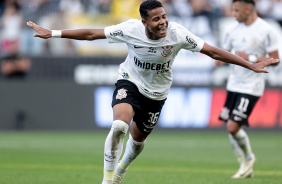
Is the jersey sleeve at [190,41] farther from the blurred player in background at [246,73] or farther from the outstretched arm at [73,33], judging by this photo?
the blurred player in background at [246,73]

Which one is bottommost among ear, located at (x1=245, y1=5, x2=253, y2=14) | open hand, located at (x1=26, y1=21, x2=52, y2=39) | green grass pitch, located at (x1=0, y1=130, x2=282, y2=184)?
green grass pitch, located at (x1=0, y1=130, x2=282, y2=184)

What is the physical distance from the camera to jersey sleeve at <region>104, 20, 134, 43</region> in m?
7.96

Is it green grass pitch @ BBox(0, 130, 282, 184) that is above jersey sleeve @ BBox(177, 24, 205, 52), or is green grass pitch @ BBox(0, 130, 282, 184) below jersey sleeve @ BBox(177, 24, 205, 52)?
below

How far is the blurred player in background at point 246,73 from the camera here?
1055 centimetres

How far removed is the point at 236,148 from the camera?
10977 millimetres

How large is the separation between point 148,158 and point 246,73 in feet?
11.9

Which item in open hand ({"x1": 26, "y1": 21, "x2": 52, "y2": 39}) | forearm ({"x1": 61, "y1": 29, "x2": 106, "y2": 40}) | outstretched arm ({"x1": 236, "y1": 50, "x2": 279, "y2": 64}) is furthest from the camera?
outstretched arm ({"x1": 236, "y1": 50, "x2": 279, "y2": 64})

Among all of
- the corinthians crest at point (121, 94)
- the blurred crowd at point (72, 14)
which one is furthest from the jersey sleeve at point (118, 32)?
the blurred crowd at point (72, 14)

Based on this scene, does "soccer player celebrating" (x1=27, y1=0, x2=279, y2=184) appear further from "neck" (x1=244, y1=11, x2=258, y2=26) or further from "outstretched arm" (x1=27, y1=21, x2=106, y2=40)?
"neck" (x1=244, y1=11, x2=258, y2=26)

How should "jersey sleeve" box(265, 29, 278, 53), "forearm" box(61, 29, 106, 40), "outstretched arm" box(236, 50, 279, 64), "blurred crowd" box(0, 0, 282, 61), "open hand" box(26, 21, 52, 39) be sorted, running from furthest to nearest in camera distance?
1. "blurred crowd" box(0, 0, 282, 61)
2. "jersey sleeve" box(265, 29, 278, 53)
3. "outstretched arm" box(236, 50, 279, 64)
4. "forearm" box(61, 29, 106, 40)
5. "open hand" box(26, 21, 52, 39)

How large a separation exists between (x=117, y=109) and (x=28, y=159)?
5595mm

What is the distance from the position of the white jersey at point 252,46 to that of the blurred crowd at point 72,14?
9668 mm

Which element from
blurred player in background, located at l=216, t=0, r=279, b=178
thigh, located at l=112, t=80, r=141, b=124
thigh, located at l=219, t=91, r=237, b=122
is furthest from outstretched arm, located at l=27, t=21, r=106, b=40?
thigh, located at l=219, t=91, r=237, b=122

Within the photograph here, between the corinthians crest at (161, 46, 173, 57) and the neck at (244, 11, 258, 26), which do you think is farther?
the neck at (244, 11, 258, 26)
